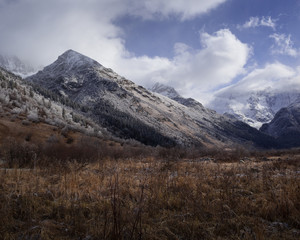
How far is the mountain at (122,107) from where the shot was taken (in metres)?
82.6

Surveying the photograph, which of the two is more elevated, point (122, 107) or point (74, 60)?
point (74, 60)

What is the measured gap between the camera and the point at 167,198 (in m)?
3.53

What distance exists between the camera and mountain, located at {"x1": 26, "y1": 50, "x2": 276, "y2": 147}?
82.6m

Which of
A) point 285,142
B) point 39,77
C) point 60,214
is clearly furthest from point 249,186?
point 285,142

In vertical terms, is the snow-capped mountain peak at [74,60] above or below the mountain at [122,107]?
above

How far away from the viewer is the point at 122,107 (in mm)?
112500

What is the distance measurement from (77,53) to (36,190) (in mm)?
195714

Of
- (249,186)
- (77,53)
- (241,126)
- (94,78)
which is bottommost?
(249,186)

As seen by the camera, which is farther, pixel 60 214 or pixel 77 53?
pixel 77 53

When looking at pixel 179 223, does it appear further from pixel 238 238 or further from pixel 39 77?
pixel 39 77

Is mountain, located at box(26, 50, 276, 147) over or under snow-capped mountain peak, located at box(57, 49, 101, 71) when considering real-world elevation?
under

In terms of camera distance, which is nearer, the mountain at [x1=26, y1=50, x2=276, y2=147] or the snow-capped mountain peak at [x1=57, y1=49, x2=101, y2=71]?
the mountain at [x1=26, y1=50, x2=276, y2=147]

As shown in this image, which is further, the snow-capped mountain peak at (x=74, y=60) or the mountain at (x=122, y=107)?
the snow-capped mountain peak at (x=74, y=60)

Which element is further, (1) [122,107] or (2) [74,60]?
(2) [74,60]
